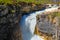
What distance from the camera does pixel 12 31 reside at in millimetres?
13531

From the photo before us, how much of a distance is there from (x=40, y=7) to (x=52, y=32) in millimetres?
5007

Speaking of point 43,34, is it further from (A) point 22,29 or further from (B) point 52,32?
(A) point 22,29

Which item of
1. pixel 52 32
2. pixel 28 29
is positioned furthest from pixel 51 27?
pixel 28 29

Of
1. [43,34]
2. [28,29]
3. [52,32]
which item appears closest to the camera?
[52,32]

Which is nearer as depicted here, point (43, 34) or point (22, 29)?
point (43, 34)

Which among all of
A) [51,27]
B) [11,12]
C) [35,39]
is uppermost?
[11,12]

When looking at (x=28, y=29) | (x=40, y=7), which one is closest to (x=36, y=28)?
(x=28, y=29)

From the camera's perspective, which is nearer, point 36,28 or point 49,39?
point 49,39

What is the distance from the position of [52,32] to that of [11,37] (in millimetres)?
3195

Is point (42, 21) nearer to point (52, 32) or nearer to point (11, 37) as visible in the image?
point (52, 32)

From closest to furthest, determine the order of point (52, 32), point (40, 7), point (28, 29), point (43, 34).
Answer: point (52, 32) < point (43, 34) < point (28, 29) < point (40, 7)

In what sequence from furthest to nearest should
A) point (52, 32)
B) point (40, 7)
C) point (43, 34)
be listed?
point (40, 7) < point (43, 34) < point (52, 32)

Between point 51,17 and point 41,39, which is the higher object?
point 51,17

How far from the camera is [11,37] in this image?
13.5 m
